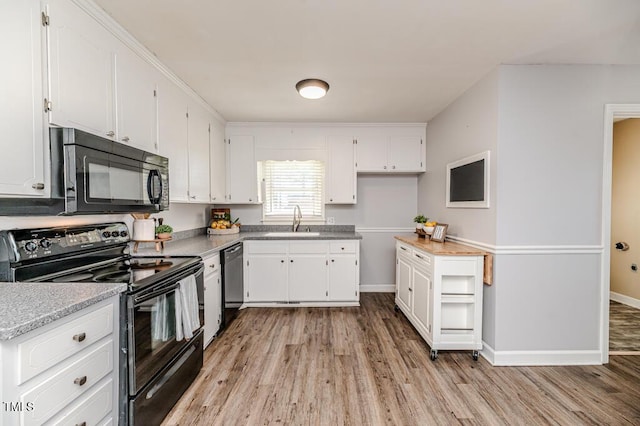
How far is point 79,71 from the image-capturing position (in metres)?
1.60

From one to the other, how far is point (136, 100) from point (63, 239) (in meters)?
1.09

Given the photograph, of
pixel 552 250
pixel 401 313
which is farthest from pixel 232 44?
pixel 401 313

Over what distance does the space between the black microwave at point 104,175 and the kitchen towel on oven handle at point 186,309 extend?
0.62 meters

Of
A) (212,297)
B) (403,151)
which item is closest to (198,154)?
(212,297)

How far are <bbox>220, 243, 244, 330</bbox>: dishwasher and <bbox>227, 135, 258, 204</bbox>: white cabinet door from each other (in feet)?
2.76

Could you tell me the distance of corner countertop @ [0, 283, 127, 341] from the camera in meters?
0.89

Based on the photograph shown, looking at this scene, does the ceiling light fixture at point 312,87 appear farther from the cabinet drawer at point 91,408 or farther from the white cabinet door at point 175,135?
the cabinet drawer at point 91,408

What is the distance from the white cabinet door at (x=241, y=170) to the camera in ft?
13.2

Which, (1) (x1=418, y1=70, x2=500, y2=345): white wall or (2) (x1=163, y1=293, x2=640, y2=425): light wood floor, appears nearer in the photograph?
(2) (x1=163, y1=293, x2=640, y2=425): light wood floor

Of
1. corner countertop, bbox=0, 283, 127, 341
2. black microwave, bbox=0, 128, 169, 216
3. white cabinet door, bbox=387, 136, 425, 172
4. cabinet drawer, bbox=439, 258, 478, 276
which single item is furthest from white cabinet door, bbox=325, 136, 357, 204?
corner countertop, bbox=0, 283, 127, 341

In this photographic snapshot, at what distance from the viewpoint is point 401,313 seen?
138 inches

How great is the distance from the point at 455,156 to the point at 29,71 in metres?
3.39

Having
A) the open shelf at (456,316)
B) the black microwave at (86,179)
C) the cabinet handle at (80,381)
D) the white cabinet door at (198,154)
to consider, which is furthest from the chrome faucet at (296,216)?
the cabinet handle at (80,381)

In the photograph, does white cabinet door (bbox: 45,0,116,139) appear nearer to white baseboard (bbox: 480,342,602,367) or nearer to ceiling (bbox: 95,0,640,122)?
ceiling (bbox: 95,0,640,122)
